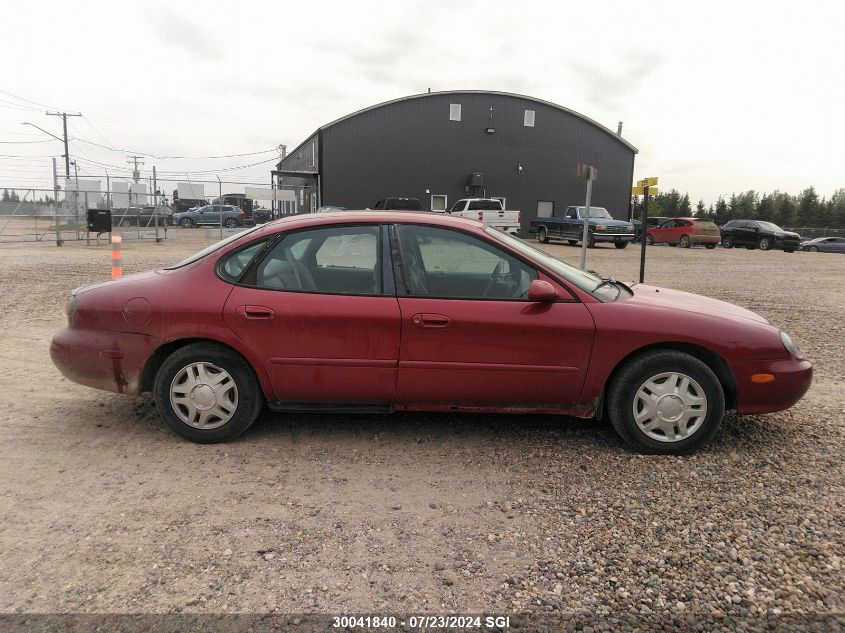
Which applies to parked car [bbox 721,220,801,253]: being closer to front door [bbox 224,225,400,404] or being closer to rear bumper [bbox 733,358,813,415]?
rear bumper [bbox 733,358,813,415]

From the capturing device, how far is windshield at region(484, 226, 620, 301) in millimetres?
3955

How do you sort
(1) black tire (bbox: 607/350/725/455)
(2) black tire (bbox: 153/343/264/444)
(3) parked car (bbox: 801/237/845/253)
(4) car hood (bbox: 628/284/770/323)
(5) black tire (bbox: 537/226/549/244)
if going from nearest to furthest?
(1) black tire (bbox: 607/350/725/455) < (2) black tire (bbox: 153/343/264/444) < (4) car hood (bbox: 628/284/770/323) < (5) black tire (bbox: 537/226/549/244) < (3) parked car (bbox: 801/237/845/253)

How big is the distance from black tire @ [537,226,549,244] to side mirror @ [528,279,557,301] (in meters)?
25.9

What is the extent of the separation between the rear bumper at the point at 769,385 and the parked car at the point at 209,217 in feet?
106

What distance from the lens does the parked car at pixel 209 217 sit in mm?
33938

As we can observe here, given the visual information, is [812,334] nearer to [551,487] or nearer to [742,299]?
[742,299]

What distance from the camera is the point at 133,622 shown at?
227 centimetres

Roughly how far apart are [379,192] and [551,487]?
105 feet

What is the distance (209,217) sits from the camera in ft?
123

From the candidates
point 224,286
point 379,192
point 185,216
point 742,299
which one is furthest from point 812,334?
point 185,216

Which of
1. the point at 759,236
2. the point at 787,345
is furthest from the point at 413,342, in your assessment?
the point at 759,236

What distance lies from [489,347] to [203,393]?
1.85 metres

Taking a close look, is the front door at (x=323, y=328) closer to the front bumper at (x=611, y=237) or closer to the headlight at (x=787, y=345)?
the headlight at (x=787, y=345)

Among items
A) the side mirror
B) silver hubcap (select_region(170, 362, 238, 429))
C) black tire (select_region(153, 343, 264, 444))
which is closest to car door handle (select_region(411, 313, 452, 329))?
the side mirror
